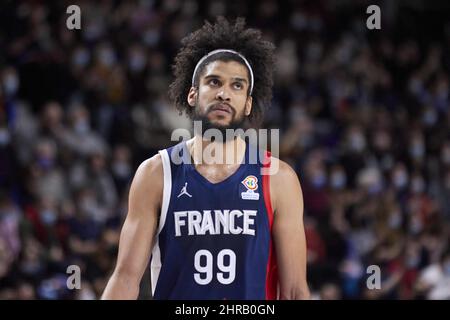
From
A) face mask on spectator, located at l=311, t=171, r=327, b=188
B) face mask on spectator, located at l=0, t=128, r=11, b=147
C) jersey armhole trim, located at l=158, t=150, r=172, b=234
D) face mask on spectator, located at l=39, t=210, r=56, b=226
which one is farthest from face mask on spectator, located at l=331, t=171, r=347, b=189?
jersey armhole trim, located at l=158, t=150, r=172, b=234

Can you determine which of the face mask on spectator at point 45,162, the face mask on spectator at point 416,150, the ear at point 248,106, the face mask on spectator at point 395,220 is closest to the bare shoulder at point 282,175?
the ear at point 248,106

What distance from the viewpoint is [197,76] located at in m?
5.23

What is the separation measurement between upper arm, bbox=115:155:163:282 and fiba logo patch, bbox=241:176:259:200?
0.47m

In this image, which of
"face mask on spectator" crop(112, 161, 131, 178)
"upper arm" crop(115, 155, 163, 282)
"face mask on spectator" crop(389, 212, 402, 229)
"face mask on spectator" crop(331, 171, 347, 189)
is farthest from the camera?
"face mask on spectator" crop(331, 171, 347, 189)

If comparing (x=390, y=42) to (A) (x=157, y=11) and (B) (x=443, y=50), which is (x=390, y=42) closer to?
(B) (x=443, y=50)

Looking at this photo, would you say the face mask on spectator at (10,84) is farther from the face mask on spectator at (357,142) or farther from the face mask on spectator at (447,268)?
the face mask on spectator at (447,268)

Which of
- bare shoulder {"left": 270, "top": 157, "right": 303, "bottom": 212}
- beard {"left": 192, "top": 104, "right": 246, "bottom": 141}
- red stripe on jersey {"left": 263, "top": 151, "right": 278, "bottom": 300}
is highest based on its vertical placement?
beard {"left": 192, "top": 104, "right": 246, "bottom": 141}

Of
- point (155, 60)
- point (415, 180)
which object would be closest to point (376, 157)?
point (415, 180)

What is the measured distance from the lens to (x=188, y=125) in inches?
464

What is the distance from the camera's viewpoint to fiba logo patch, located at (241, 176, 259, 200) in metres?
4.93

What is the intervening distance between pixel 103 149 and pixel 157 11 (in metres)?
3.46

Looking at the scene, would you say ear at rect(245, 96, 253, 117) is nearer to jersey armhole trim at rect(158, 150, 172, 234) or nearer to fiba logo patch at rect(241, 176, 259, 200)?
fiba logo patch at rect(241, 176, 259, 200)

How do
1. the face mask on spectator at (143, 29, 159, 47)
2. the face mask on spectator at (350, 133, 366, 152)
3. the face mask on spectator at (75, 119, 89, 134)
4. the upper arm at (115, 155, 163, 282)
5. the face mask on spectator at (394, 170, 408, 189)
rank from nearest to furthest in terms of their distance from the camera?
the upper arm at (115, 155, 163, 282), the face mask on spectator at (75, 119, 89, 134), the face mask on spectator at (394, 170, 408, 189), the face mask on spectator at (350, 133, 366, 152), the face mask on spectator at (143, 29, 159, 47)

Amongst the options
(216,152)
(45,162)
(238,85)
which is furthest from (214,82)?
(45,162)
